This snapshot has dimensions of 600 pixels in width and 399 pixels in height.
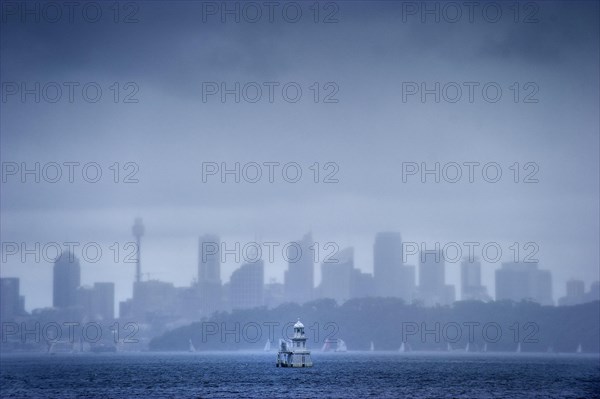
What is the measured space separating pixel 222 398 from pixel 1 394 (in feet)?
128

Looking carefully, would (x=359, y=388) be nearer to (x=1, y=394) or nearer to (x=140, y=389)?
(x=140, y=389)

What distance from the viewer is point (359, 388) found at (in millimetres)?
192125

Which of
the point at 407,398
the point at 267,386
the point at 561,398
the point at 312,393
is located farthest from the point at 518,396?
the point at 267,386

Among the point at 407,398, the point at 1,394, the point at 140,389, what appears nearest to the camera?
the point at 407,398

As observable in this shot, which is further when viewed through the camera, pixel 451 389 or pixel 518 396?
pixel 451 389

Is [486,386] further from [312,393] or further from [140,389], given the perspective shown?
[140,389]

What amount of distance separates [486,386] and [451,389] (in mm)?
14364

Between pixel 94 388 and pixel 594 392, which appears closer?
pixel 594 392

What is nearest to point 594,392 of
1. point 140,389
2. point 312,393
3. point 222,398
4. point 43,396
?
point 312,393

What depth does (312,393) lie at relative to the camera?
174m

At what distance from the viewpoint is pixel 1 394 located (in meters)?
176

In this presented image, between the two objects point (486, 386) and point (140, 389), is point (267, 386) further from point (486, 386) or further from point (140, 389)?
point (486, 386)

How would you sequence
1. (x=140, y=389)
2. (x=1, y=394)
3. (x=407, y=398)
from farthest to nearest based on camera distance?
1. (x=140, y=389)
2. (x=1, y=394)
3. (x=407, y=398)

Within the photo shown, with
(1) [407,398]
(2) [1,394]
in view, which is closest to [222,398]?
(1) [407,398]
